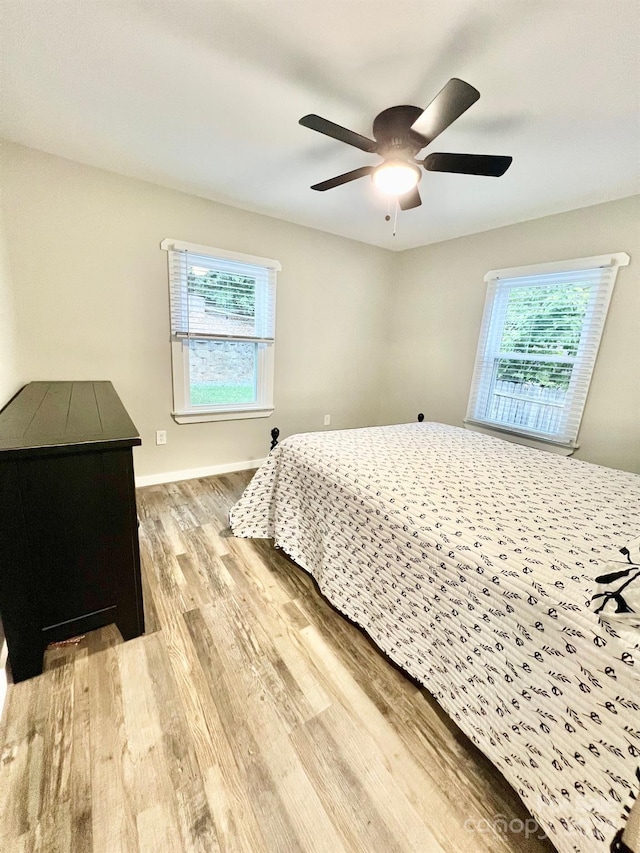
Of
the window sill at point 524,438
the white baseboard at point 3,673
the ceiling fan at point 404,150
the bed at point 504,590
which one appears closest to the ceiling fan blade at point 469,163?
the ceiling fan at point 404,150

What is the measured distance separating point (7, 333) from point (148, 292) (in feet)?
3.11

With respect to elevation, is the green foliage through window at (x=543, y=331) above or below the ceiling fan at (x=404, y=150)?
below

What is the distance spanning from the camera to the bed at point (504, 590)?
2.67 ft

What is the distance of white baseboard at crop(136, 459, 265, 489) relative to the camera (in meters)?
2.92

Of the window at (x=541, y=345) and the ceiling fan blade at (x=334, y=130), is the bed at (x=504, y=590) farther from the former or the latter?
the ceiling fan blade at (x=334, y=130)

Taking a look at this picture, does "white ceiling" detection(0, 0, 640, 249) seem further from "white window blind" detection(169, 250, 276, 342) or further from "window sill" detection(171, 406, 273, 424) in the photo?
"window sill" detection(171, 406, 273, 424)

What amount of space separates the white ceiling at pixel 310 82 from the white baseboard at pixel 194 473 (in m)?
2.32

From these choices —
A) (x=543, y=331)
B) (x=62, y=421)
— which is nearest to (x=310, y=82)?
(x=62, y=421)

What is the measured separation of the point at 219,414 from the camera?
3.14 meters

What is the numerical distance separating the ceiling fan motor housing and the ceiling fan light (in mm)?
56

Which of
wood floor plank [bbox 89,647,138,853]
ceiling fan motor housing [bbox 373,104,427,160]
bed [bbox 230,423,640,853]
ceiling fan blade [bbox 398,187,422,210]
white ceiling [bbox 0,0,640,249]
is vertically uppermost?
white ceiling [bbox 0,0,640,249]

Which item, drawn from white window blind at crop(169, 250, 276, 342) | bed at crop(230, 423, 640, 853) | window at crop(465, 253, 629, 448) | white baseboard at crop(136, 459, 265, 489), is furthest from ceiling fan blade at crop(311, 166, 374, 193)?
white baseboard at crop(136, 459, 265, 489)

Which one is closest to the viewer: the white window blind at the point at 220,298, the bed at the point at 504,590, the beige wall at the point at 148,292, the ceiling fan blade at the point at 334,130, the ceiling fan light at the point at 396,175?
the bed at the point at 504,590

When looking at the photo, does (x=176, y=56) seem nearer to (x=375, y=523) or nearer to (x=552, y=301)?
(x=375, y=523)
